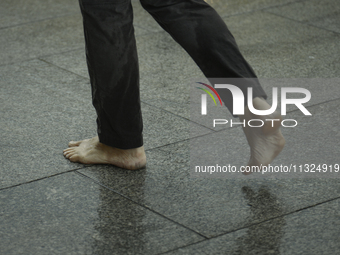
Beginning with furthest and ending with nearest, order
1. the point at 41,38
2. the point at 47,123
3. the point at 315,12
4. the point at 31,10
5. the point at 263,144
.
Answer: the point at 31,10
the point at 315,12
the point at 41,38
the point at 47,123
the point at 263,144

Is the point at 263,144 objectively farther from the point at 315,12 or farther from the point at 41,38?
the point at 315,12

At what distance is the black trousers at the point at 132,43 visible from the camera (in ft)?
8.82

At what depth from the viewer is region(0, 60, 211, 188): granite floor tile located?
2994mm

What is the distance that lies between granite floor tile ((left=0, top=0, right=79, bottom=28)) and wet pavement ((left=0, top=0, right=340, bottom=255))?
0.79m

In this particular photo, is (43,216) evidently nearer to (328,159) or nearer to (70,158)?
(70,158)

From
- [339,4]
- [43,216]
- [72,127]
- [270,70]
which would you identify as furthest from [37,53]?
[339,4]

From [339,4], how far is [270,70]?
2107 millimetres

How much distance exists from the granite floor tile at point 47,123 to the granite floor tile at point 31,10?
1.55 metres

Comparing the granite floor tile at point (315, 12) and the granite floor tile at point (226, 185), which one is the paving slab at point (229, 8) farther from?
the granite floor tile at point (226, 185)

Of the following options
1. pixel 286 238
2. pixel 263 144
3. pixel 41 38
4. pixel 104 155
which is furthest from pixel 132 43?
pixel 41 38

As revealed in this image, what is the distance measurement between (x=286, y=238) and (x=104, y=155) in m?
1.08

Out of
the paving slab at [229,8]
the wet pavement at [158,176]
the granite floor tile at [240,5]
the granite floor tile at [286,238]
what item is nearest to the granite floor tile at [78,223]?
the wet pavement at [158,176]

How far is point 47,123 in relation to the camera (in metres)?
3.48

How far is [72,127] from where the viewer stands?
3.43m
